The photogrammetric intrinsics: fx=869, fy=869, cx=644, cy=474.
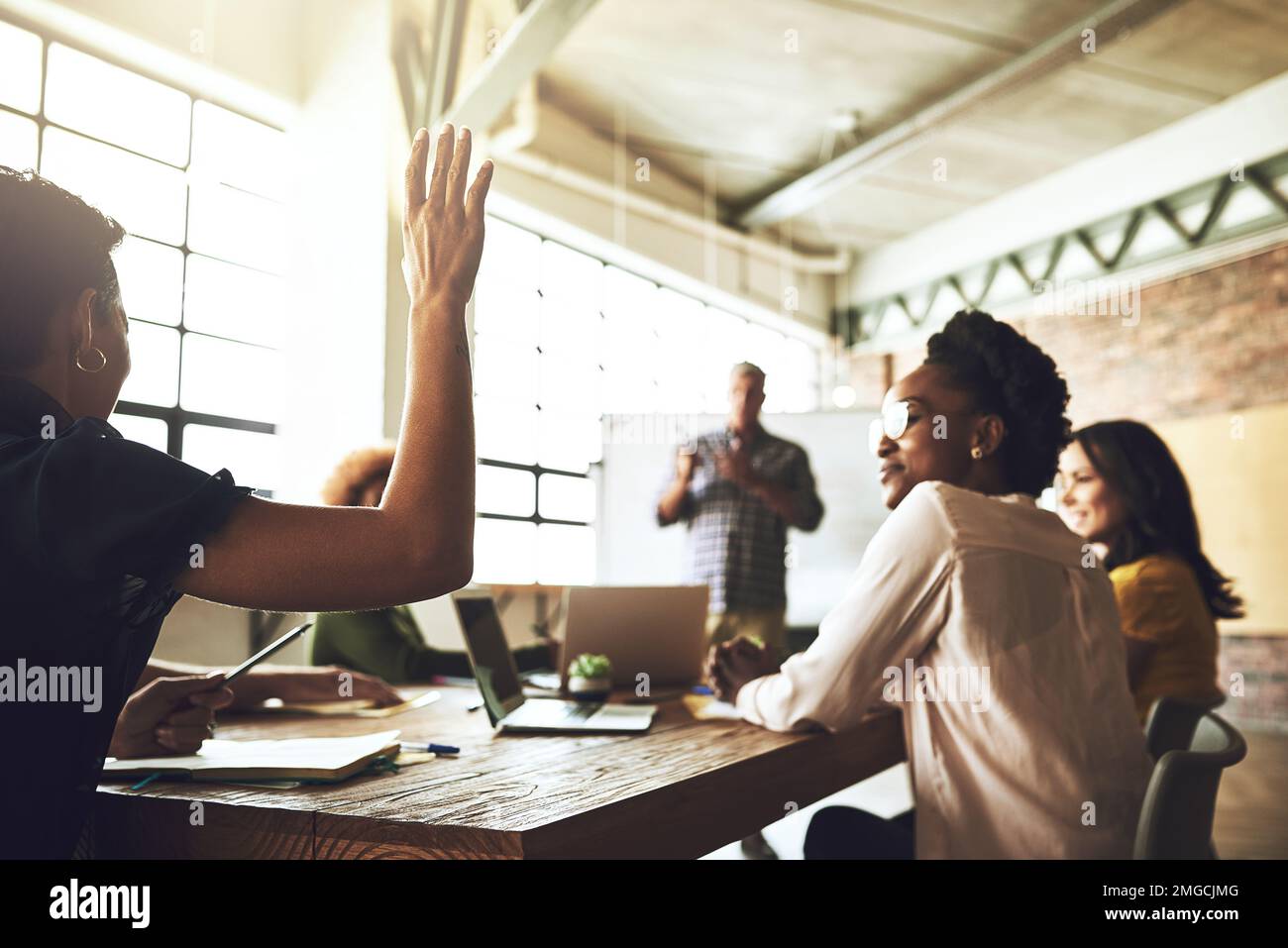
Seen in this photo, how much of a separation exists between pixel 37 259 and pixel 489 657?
1.07m

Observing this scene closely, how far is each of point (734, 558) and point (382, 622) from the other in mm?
2121

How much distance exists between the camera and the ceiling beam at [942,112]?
534cm

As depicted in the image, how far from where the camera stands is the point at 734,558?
13.8 ft

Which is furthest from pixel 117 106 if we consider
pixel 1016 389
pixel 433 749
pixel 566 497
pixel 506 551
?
pixel 1016 389

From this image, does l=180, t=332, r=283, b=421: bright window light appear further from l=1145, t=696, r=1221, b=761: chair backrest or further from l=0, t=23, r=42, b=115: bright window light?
l=1145, t=696, r=1221, b=761: chair backrest

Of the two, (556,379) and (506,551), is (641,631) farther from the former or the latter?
(556,379)

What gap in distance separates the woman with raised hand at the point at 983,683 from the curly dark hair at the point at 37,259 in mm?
1070

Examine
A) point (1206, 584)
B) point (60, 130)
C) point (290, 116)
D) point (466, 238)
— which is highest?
point (290, 116)

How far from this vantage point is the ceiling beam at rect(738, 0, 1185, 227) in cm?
534

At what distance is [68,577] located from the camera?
0.73 metres

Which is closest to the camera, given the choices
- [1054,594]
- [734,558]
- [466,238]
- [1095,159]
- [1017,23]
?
[466,238]

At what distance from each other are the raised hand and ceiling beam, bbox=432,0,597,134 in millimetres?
3529

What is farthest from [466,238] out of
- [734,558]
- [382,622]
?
[734,558]
